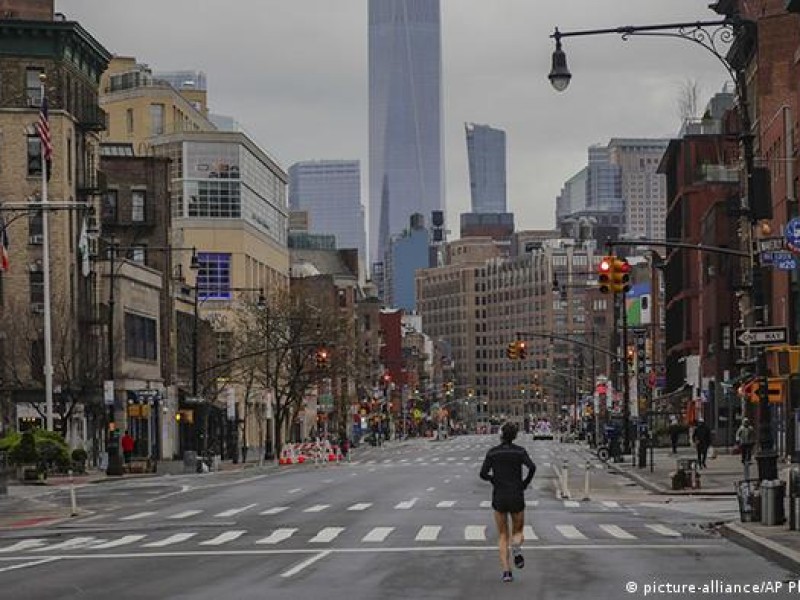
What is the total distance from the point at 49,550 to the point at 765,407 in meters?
13.4

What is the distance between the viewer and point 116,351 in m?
94.1

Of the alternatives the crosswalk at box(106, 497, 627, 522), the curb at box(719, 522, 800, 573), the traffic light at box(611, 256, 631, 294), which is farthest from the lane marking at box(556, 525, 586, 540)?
the traffic light at box(611, 256, 631, 294)

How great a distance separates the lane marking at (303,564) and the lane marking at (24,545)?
6561 mm

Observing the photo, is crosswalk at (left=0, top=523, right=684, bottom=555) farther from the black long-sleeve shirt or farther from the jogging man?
the black long-sleeve shirt

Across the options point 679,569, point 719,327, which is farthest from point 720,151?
point 679,569

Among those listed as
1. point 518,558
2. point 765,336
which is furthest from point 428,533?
point 518,558

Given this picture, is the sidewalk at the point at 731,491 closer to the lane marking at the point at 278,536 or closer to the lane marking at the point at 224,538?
the lane marking at the point at 278,536

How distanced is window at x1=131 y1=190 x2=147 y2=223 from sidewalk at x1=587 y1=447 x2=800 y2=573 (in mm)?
37273

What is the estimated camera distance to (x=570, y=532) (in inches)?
1302

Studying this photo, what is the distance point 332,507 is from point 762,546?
750 inches

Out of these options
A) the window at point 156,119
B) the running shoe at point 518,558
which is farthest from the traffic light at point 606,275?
the window at point 156,119

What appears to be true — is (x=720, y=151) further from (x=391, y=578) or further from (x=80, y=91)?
(x=391, y=578)

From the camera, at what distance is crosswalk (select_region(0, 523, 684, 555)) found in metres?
31.0

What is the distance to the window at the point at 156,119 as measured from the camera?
474ft
